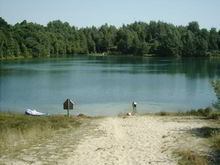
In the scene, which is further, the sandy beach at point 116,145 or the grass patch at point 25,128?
the grass patch at point 25,128

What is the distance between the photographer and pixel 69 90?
134 ft

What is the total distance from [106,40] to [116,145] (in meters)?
153

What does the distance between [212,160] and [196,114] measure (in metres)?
10.7

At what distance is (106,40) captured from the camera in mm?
164250

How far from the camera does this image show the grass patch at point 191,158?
1074cm

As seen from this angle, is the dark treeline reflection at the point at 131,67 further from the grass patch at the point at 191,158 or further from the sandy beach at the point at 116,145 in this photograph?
the grass patch at the point at 191,158

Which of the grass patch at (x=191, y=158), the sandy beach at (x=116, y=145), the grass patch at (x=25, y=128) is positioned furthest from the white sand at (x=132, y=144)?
the grass patch at (x=25, y=128)

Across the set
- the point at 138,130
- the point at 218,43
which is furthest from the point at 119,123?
the point at 218,43

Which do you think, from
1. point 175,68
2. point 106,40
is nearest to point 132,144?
point 175,68

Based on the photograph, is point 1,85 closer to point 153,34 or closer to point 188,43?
point 188,43

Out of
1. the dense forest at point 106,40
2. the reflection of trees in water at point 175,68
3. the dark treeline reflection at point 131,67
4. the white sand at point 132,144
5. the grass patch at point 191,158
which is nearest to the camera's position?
the grass patch at point 191,158

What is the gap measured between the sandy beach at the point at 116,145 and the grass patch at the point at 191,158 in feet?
0.85

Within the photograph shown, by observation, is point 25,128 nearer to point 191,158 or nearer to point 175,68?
point 191,158

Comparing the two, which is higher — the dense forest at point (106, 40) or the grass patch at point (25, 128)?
the dense forest at point (106, 40)
